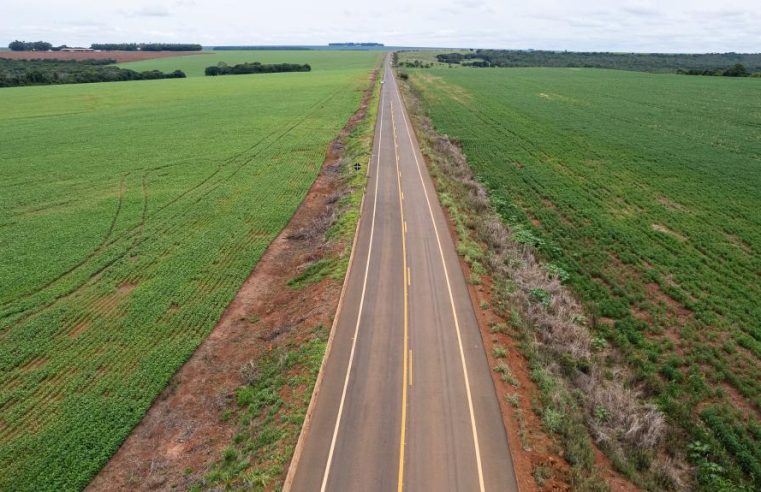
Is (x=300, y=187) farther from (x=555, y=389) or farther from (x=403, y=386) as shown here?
(x=555, y=389)

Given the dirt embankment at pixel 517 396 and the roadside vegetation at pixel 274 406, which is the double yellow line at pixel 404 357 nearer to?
the dirt embankment at pixel 517 396

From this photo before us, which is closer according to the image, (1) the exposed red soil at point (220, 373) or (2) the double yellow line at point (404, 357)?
(2) the double yellow line at point (404, 357)

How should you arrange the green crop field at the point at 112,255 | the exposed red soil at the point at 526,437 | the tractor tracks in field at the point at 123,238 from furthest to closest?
the tractor tracks in field at the point at 123,238
the green crop field at the point at 112,255
the exposed red soil at the point at 526,437

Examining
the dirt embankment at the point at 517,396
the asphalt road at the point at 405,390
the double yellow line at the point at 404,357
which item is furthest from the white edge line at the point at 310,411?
the dirt embankment at the point at 517,396

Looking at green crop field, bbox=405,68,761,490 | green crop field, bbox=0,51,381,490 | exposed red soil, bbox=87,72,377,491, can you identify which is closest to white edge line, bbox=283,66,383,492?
exposed red soil, bbox=87,72,377,491

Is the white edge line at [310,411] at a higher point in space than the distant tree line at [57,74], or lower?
lower

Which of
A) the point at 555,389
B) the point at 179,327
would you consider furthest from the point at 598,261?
the point at 179,327
